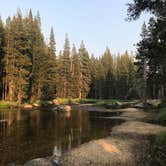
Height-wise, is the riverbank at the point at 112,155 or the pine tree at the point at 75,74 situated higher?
the pine tree at the point at 75,74

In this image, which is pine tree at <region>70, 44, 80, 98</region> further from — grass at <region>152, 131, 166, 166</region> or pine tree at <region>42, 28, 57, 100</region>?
grass at <region>152, 131, 166, 166</region>

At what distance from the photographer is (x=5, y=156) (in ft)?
42.7

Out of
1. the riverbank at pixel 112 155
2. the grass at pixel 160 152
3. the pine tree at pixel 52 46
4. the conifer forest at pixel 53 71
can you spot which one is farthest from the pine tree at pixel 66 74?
the grass at pixel 160 152

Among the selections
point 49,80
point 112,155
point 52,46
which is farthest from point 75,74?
point 112,155

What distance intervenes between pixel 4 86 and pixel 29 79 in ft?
20.7

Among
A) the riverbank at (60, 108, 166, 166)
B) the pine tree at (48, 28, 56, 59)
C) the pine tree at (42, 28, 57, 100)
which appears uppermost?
the pine tree at (48, 28, 56, 59)

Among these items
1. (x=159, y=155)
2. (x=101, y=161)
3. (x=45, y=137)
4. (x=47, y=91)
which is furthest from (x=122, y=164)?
(x=47, y=91)

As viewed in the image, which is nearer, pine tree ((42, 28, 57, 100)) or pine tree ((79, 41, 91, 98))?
pine tree ((42, 28, 57, 100))

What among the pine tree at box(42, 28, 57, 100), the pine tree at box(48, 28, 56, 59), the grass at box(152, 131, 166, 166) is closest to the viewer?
the grass at box(152, 131, 166, 166)

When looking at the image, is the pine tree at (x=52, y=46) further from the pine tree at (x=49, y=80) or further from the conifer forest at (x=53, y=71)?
the pine tree at (x=49, y=80)

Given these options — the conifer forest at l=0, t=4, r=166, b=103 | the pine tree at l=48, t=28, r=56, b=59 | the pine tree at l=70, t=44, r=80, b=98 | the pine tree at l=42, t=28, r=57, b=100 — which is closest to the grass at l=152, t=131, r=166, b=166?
the conifer forest at l=0, t=4, r=166, b=103

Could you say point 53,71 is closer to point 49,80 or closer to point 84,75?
point 49,80

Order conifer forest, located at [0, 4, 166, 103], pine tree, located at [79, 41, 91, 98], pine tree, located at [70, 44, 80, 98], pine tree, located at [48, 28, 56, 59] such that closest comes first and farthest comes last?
conifer forest, located at [0, 4, 166, 103], pine tree, located at [48, 28, 56, 59], pine tree, located at [70, 44, 80, 98], pine tree, located at [79, 41, 91, 98]

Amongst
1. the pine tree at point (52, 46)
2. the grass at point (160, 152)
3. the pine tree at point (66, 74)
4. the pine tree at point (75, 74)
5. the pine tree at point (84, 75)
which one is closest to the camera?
the grass at point (160, 152)
